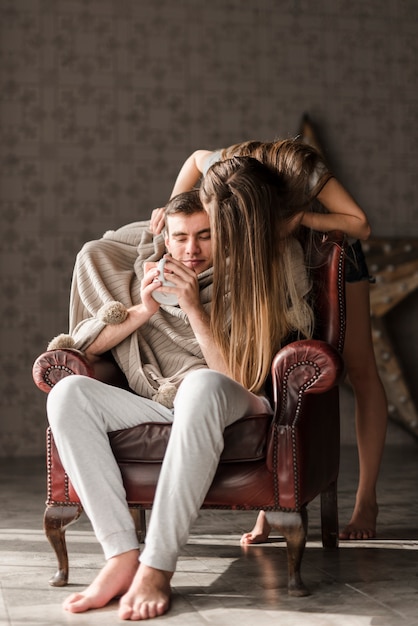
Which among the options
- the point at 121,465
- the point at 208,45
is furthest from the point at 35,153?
the point at 121,465

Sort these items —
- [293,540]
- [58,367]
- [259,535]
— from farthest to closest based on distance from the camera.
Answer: [259,535], [58,367], [293,540]

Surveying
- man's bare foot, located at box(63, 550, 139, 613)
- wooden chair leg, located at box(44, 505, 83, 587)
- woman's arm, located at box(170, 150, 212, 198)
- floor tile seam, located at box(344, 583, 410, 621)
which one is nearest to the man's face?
woman's arm, located at box(170, 150, 212, 198)

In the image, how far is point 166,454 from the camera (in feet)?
6.51

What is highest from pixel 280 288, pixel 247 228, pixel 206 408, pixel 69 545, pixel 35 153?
pixel 35 153

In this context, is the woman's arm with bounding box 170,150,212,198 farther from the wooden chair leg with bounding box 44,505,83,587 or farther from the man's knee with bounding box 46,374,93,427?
the wooden chair leg with bounding box 44,505,83,587

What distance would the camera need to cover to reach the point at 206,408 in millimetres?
1985

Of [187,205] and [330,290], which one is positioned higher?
[187,205]

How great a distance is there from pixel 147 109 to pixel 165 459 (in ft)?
11.8

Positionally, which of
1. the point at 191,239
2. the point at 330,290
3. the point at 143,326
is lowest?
the point at 143,326

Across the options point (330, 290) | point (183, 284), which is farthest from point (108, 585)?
point (330, 290)

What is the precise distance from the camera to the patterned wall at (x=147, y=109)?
16.7 ft

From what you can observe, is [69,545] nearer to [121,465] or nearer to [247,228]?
[121,465]

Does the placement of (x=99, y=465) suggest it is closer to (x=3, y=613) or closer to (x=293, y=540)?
(x=3, y=613)

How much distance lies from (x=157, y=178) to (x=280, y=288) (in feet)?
9.96
